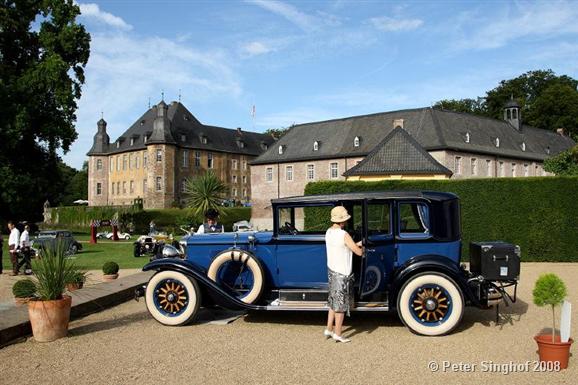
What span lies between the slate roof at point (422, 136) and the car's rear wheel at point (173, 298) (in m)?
40.7

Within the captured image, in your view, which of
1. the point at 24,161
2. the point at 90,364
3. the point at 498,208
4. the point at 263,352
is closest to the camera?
the point at 90,364

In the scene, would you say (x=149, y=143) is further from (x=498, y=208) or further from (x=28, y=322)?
(x=28, y=322)

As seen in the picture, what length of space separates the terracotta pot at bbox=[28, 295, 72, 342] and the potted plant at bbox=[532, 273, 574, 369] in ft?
20.1

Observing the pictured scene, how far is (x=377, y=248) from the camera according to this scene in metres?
7.69

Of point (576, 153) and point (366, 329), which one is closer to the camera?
point (366, 329)

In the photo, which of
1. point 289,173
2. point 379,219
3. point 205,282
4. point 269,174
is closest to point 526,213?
point 379,219

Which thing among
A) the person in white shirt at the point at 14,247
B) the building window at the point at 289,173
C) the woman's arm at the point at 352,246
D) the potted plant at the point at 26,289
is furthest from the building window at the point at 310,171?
the woman's arm at the point at 352,246

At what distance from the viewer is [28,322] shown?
7.27 meters

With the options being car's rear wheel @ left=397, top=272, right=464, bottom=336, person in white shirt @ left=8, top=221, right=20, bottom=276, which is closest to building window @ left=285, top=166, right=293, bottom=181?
person in white shirt @ left=8, top=221, right=20, bottom=276

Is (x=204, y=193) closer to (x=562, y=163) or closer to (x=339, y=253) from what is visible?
(x=562, y=163)

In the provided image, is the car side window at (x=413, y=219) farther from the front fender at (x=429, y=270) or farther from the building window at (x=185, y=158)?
the building window at (x=185, y=158)

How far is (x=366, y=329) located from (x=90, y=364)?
3962 mm

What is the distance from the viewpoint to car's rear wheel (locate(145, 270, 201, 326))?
7.92 metres

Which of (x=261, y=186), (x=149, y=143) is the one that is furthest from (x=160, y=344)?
(x=149, y=143)
